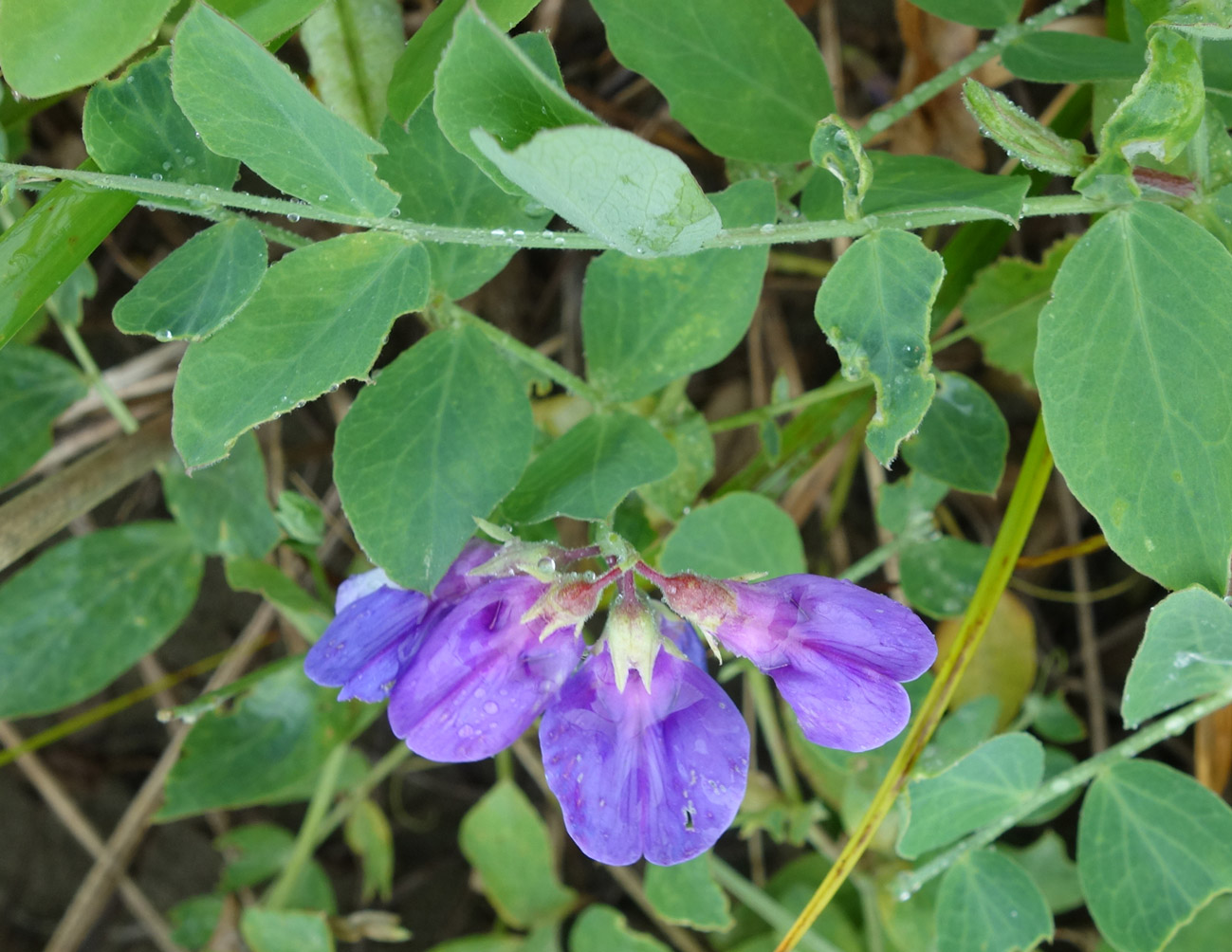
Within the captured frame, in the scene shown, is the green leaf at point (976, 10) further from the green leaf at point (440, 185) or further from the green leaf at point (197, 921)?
the green leaf at point (197, 921)

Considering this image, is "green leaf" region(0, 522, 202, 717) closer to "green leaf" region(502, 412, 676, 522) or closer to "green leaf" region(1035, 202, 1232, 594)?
"green leaf" region(502, 412, 676, 522)

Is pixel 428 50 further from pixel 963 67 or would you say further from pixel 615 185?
pixel 963 67

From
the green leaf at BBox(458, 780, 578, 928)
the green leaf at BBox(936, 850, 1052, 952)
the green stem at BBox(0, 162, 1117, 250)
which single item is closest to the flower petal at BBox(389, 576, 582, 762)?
the green stem at BBox(0, 162, 1117, 250)

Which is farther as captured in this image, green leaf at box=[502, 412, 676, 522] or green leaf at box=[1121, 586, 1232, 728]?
green leaf at box=[502, 412, 676, 522]

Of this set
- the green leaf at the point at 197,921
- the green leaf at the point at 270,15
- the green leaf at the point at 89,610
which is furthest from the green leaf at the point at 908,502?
the green leaf at the point at 197,921

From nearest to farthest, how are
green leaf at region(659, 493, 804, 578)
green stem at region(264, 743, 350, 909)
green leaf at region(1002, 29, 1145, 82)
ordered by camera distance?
green leaf at region(1002, 29, 1145, 82)
green leaf at region(659, 493, 804, 578)
green stem at region(264, 743, 350, 909)
